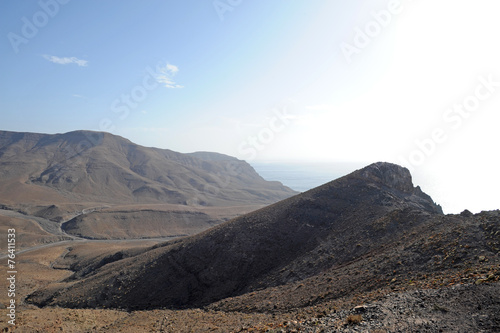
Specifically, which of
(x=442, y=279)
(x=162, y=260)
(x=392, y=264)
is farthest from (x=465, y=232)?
(x=162, y=260)

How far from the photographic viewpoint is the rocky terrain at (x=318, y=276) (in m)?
9.03

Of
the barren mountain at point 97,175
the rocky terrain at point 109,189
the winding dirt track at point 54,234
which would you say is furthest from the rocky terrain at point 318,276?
the barren mountain at point 97,175

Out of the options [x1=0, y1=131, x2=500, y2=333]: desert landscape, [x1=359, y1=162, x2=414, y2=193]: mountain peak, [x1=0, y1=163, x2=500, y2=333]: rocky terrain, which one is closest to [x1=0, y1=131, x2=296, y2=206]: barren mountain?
[x1=0, y1=131, x2=500, y2=333]: desert landscape

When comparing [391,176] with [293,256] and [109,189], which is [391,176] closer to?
[293,256]

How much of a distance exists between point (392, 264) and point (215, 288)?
13138mm

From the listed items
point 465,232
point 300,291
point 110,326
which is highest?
point 465,232

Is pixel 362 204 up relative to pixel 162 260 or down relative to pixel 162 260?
up

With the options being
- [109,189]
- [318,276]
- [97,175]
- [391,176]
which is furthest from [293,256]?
[97,175]

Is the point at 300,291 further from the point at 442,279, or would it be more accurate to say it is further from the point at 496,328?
the point at 496,328

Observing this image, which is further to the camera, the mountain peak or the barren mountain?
the barren mountain

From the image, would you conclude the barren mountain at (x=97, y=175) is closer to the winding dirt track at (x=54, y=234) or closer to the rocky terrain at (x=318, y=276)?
the winding dirt track at (x=54, y=234)

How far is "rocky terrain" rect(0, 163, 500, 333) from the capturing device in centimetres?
903

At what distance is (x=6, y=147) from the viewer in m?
139

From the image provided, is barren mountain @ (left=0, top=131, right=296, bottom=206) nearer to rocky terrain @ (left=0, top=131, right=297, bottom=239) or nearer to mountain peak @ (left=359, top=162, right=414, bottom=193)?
rocky terrain @ (left=0, top=131, right=297, bottom=239)
